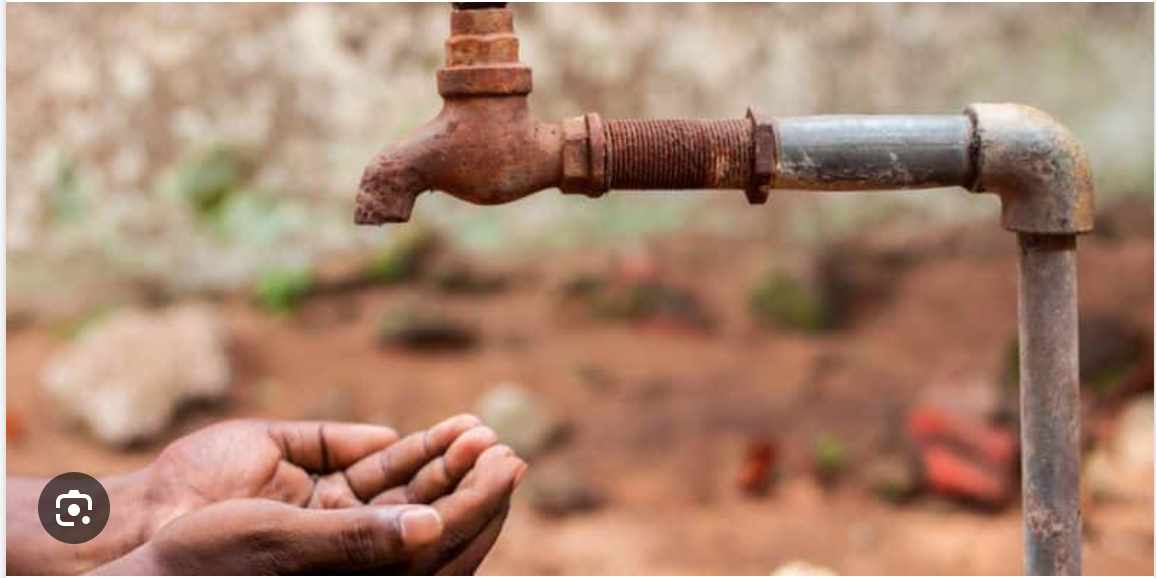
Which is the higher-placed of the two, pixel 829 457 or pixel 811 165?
pixel 811 165

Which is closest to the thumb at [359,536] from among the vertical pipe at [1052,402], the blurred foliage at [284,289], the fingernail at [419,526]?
the fingernail at [419,526]

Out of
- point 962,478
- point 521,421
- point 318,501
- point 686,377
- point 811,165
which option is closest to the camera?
point 811,165

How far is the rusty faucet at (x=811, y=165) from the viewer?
180 centimetres

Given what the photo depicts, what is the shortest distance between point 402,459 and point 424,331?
2.67 metres

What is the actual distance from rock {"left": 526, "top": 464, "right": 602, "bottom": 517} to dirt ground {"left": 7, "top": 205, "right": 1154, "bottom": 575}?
0.03m

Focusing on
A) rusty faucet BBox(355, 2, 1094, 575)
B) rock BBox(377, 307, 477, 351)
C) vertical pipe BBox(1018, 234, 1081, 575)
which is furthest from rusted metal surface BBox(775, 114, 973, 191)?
rock BBox(377, 307, 477, 351)

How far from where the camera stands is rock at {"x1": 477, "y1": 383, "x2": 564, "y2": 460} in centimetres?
448

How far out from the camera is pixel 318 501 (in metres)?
2.16

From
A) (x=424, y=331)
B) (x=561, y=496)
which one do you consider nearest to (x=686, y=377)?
(x=561, y=496)

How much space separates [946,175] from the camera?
1838mm

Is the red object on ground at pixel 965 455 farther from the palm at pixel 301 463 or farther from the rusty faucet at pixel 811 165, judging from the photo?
the palm at pixel 301 463

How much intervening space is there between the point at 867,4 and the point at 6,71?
3021mm

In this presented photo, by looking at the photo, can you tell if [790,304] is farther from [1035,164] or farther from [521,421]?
[1035,164]

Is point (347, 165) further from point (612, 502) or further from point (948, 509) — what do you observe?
point (948, 509)
